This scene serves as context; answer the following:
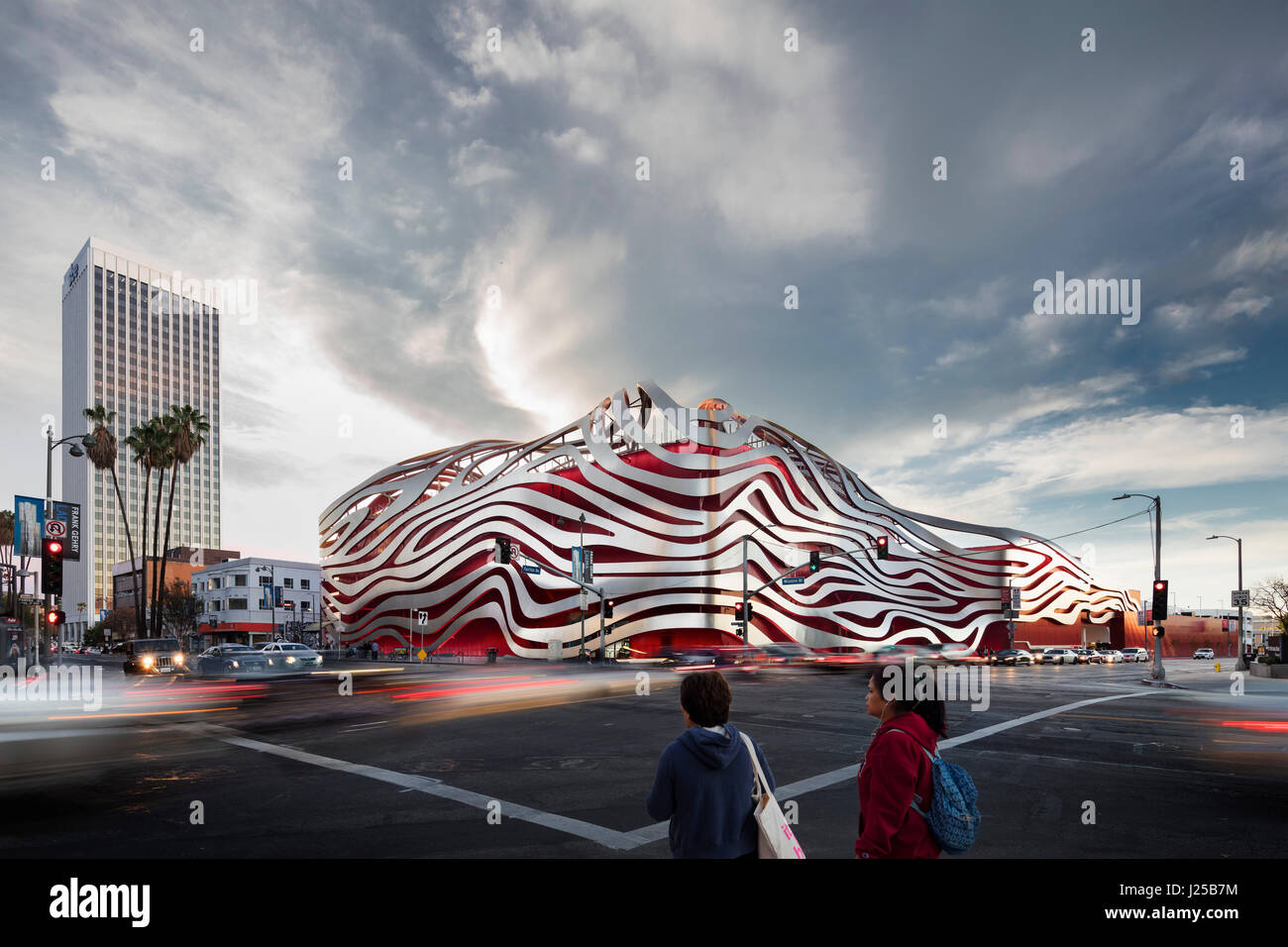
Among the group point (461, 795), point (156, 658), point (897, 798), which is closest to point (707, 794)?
point (897, 798)

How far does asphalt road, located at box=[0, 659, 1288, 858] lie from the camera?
716 centimetres

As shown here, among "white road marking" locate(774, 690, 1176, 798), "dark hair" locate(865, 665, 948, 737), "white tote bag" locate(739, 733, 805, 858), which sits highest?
"dark hair" locate(865, 665, 948, 737)

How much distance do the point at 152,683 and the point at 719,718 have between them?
3426cm

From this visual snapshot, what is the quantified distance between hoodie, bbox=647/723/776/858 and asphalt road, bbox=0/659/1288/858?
3.28 metres

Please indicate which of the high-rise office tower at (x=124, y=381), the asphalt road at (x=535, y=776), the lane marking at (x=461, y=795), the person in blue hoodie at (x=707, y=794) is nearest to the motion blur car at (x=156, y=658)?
the asphalt road at (x=535, y=776)

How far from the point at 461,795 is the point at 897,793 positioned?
273 inches

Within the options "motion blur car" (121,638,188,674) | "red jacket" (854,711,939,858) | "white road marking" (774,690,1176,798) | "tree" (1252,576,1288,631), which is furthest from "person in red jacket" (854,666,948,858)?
"tree" (1252,576,1288,631)

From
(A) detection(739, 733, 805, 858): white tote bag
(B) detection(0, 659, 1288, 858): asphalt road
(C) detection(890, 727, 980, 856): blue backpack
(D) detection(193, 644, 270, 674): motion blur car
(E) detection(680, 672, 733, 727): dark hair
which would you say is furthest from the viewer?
(D) detection(193, 644, 270, 674): motion blur car

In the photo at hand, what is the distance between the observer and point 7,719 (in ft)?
58.1

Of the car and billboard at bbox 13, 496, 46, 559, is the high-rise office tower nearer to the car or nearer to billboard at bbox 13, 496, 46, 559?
billboard at bbox 13, 496, 46, 559

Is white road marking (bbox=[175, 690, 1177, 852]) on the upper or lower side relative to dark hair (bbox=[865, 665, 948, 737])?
lower

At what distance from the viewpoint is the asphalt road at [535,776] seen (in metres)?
7.16
